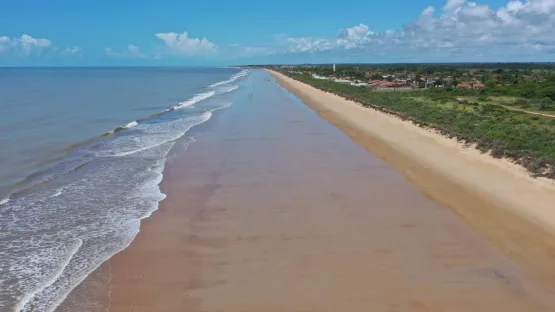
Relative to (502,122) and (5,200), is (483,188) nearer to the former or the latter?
(502,122)

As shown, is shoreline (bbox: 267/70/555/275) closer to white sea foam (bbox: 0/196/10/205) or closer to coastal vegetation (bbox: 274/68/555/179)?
coastal vegetation (bbox: 274/68/555/179)

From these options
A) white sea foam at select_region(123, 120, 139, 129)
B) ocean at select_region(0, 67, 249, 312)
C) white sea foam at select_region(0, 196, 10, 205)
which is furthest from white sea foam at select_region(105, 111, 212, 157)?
white sea foam at select_region(0, 196, 10, 205)

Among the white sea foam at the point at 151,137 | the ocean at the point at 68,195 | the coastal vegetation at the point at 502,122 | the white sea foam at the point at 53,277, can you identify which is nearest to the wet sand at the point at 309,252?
the ocean at the point at 68,195

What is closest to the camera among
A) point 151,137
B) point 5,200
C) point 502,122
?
point 5,200

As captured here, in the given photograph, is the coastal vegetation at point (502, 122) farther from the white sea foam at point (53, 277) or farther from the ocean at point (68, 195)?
the white sea foam at point (53, 277)

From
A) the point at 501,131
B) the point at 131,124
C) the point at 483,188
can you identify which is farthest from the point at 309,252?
the point at 131,124

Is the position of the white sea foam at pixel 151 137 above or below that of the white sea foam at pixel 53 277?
below
